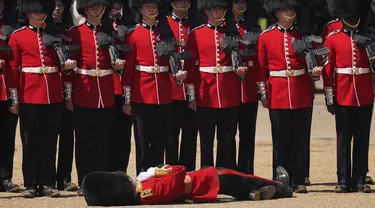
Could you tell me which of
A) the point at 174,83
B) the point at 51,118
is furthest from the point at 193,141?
the point at 51,118

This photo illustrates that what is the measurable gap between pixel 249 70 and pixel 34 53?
1.65 metres

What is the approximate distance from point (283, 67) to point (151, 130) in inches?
39.5

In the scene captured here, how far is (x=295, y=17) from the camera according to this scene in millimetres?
9586

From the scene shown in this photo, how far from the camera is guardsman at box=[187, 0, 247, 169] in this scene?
9.56 meters

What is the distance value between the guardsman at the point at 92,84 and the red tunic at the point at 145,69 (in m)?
0.13

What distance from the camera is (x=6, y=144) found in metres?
9.97

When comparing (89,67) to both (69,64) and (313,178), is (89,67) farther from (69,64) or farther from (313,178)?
(313,178)

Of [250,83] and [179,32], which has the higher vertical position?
[179,32]

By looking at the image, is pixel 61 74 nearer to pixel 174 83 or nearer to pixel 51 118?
pixel 51 118

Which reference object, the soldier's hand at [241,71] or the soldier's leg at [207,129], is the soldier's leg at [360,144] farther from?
the soldier's leg at [207,129]

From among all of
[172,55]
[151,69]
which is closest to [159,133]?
[151,69]

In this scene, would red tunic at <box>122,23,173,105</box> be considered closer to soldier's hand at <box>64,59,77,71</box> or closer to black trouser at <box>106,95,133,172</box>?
soldier's hand at <box>64,59,77,71</box>

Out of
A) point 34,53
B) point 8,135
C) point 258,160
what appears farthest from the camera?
point 258,160

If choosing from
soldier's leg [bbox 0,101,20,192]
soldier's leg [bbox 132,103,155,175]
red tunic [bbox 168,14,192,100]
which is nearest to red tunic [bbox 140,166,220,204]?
soldier's leg [bbox 132,103,155,175]
